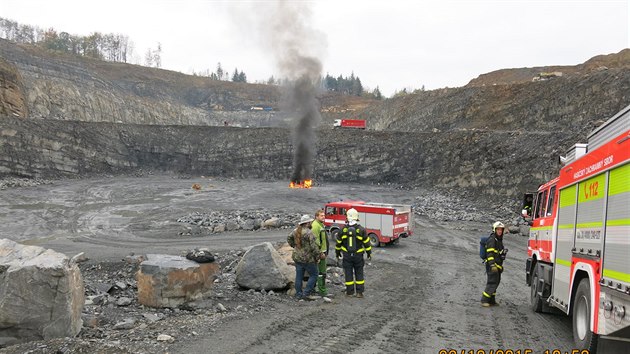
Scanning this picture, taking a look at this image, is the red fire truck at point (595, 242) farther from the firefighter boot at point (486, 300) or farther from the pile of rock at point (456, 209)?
the pile of rock at point (456, 209)

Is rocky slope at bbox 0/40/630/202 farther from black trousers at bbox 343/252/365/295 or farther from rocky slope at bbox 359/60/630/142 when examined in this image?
black trousers at bbox 343/252/365/295

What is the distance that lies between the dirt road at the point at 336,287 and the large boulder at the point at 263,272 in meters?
0.72

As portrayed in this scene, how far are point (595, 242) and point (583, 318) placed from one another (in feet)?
3.56

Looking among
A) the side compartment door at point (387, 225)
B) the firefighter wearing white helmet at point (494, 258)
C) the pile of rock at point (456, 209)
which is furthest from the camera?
the pile of rock at point (456, 209)

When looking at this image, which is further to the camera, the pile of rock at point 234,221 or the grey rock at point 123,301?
the pile of rock at point 234,221

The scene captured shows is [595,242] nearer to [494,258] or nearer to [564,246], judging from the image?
[564,246]

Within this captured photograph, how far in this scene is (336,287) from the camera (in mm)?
10523

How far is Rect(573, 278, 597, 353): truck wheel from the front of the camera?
17.2 ft

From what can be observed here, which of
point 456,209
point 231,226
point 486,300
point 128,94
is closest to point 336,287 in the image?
point 486,300

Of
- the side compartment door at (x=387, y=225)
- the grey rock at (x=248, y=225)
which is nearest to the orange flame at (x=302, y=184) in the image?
the grey rock at (x=248, y=225)

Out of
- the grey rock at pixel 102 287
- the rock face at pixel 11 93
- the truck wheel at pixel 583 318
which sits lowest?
the grey rock at pixel 102 287

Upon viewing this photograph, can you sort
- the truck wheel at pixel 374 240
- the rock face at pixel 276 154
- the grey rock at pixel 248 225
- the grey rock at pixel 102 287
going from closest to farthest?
the grey rock at pixel 102 287 < the truck wheel at pixel 374 240 < the grey rock at pixel 248 225 < the rock face at pixel 276 154

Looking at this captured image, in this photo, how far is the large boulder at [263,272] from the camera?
9242 millimetres

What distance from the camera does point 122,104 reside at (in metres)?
68.9
